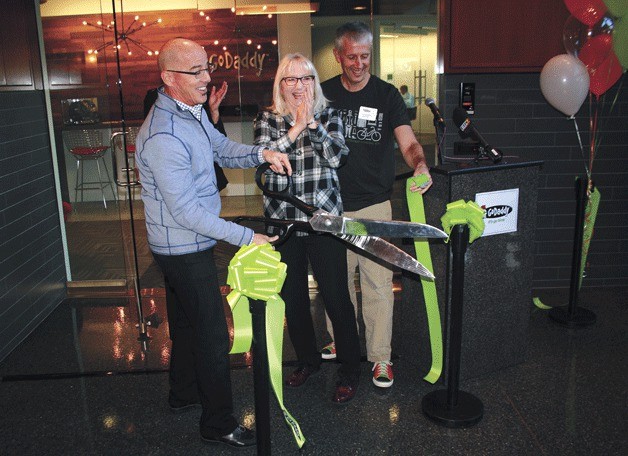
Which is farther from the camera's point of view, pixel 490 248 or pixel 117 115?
pixel 117 115

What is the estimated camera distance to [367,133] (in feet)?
10.1

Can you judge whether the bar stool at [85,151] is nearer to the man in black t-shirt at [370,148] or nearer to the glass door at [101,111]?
the glass door at [101,111]

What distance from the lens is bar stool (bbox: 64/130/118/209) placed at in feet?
15.0

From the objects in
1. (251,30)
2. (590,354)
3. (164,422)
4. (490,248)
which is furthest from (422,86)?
(164,422)

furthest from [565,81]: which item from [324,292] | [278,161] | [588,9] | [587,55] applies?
[278,161]

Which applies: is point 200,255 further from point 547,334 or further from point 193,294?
point 547,334

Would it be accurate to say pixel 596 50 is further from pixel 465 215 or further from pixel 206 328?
pixel 206 328

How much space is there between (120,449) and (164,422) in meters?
0.26

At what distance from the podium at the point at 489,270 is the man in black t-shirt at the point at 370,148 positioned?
0.56 feet

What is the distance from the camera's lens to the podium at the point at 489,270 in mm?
3012

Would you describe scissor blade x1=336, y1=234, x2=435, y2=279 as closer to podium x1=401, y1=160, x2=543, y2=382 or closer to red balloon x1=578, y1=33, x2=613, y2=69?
podium x1=401, y1=160, x2=543, y2=382

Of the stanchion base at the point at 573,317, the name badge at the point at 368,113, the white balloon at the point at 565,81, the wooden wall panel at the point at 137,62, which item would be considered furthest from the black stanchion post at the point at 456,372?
the wooden wall panel at the point at 137,62

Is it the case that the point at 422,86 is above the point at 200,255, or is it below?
above

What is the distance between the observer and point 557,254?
180 inches
